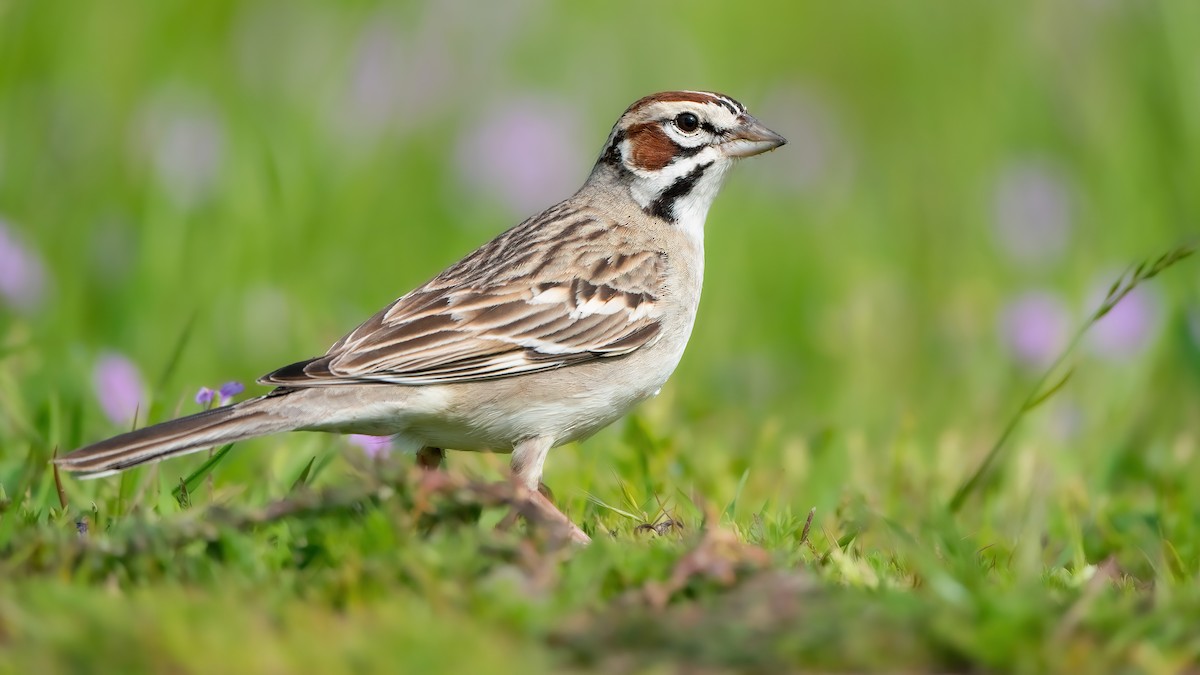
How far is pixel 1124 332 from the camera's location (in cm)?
845

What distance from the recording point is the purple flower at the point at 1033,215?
1116 centimetres

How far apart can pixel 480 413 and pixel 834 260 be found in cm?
568

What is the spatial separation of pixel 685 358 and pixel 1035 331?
220cm

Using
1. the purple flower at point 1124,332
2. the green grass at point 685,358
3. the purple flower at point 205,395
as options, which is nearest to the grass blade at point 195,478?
the green grass at point 685,358

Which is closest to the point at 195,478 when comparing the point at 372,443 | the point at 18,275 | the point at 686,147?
the point at 372,443

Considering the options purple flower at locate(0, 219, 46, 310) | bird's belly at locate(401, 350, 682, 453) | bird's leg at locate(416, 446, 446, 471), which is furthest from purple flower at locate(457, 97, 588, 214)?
bird's belly at locate(401, 350, 682, 453)

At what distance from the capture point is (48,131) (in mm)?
10258

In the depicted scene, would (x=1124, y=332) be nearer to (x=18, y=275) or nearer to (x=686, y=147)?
(x=686, y=147)

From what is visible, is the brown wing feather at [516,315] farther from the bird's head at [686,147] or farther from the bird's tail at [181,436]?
the bird's head at [686,147]

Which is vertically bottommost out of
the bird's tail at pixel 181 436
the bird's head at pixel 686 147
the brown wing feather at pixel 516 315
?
the bird's tail at pixel 181 436

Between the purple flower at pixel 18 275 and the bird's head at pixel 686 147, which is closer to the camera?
the bird's head at pixel 686 147

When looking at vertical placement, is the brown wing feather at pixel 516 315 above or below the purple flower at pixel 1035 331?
above

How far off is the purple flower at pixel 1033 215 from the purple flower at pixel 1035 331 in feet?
6.83

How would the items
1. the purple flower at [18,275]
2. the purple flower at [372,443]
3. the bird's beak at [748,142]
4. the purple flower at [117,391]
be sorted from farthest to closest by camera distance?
the purple flower at [18,275]
the bird's beak at [748,142]
the purple flower at [117,391]
the purple flower at [372,443]
